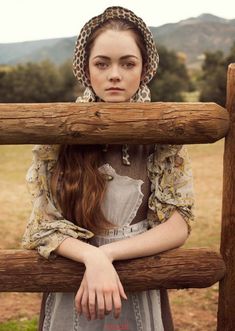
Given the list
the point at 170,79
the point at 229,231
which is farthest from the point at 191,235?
the point at 170,79

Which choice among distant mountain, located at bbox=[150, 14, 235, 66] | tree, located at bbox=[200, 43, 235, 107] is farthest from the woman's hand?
distant mountain, located at bbox=[150, 14, 235, 66]

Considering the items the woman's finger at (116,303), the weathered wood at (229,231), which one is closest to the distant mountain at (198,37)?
the weathered wood at (229,231)

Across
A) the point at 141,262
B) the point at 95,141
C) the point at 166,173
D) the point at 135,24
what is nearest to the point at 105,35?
the point at 135,24

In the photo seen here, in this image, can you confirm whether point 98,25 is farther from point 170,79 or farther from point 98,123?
point 170,79

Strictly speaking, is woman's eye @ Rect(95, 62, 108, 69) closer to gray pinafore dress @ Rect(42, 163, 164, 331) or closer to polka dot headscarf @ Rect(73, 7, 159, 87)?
polka dot headscarf @ Rect(73, 7, 159, 87)

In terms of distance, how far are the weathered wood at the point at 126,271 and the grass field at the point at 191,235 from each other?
15 centimetres

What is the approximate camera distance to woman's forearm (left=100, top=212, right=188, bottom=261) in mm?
1920

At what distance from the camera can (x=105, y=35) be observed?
197 centimetres

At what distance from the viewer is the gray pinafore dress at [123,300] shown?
203cm

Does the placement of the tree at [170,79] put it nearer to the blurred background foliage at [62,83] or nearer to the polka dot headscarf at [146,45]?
the blurred background foliage at [62,83]

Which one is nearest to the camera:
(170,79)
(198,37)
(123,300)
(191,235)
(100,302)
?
(100,302)

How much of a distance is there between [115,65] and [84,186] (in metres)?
0.43

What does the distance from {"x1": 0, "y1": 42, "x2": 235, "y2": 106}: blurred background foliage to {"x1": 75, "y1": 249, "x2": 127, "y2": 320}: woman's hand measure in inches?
927

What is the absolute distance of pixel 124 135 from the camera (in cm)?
198
